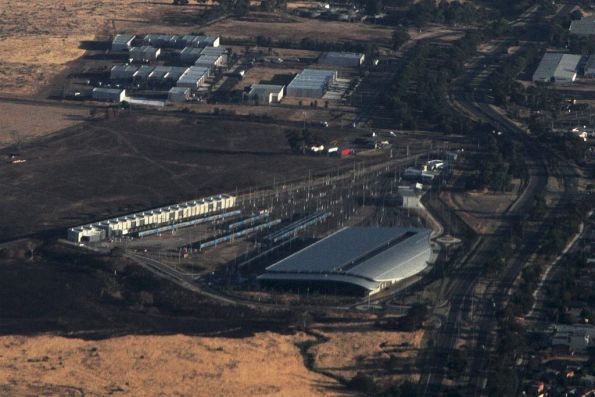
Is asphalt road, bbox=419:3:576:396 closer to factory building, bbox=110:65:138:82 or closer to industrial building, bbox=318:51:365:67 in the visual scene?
industrial building, bbox=318:51:365:67

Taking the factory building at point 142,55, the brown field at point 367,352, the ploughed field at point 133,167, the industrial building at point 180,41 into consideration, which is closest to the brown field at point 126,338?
the brown field at point 367,352

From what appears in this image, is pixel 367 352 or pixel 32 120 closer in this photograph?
pixel 367 352

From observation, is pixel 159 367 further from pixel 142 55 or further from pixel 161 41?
pixel 161 41

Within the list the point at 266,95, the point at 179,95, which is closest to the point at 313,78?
the point at 266,95

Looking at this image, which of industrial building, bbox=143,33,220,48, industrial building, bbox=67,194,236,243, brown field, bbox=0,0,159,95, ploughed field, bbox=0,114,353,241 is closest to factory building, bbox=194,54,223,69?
industrial building, bbox=143,33,220,48

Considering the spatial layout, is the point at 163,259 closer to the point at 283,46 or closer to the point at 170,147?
the point at 170,147

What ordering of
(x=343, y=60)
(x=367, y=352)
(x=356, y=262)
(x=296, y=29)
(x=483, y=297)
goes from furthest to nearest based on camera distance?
(x=296, y=29), (x=343, y=60), (x=356, y=262), (x=483, y=297), (x=367, y=352)
